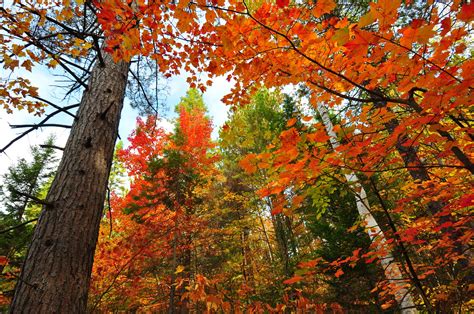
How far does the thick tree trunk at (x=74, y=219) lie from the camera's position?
1.43 m

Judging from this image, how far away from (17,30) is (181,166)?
6.80 m

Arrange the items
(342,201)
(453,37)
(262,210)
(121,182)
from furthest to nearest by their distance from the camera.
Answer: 1. (121,182)
2. (262,210)
3. (342,201)
4. (453,37)

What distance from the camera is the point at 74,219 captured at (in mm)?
1686

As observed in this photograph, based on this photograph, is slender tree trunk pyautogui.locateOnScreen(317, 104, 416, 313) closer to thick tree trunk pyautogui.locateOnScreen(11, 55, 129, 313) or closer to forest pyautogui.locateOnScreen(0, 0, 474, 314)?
forest pyautogui.locateOnScreen(0, 0, 474, 314)

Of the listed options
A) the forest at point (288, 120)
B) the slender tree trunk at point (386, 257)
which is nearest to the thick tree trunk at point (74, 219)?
the forest at point (288, 120)

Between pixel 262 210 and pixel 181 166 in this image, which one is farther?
pixel 262 210

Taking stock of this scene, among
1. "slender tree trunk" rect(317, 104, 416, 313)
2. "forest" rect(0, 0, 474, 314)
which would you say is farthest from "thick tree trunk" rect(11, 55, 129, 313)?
"slender tree trunk" rect(317, 104, 416, 313)

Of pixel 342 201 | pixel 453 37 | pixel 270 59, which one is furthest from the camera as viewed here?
pixel 342 201

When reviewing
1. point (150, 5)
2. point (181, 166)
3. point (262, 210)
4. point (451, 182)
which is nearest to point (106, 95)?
point (150, 5)

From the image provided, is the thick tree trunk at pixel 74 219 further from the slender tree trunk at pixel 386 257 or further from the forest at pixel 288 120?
the slender tree trunk at pixel 386 257

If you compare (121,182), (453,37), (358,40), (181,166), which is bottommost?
(358,40)

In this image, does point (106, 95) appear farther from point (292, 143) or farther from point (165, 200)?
point (165, 200)

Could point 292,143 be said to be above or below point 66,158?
below

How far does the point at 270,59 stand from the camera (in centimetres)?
230
